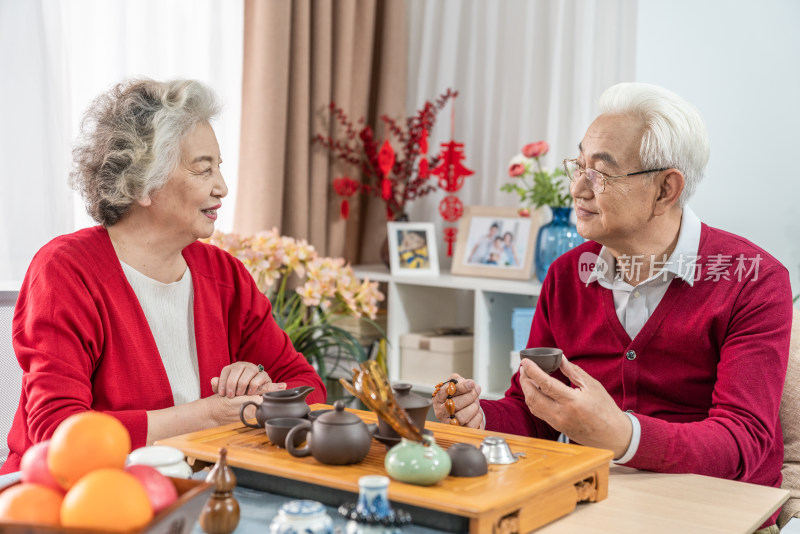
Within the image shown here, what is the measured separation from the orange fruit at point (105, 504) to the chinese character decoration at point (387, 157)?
2.59 m

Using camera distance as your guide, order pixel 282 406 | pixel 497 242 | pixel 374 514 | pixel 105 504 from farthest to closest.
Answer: pixel 497 242 < pixel 282 406 < pixel 374 514 < pixel 105 504

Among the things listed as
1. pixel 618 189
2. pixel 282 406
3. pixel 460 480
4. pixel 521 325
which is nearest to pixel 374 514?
pixel 460 480

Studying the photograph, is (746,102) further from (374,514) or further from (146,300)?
(374,514)

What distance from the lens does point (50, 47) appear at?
256 cm

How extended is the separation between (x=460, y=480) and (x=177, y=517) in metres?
0.39

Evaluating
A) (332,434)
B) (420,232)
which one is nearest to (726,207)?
(420,232)

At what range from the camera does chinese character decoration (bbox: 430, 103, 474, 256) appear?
3.43m

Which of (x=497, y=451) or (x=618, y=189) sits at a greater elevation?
(x=618, y=189)

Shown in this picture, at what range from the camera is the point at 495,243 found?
3225 millimetres

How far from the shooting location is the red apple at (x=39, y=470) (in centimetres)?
93

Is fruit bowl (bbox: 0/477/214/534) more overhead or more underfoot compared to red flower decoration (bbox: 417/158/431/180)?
more underfoot

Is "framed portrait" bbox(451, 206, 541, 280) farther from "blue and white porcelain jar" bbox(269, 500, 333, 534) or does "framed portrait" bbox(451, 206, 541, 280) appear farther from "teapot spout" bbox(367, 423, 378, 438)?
"blue and white porcelain jar" bbox(269, 500, 333, 534)

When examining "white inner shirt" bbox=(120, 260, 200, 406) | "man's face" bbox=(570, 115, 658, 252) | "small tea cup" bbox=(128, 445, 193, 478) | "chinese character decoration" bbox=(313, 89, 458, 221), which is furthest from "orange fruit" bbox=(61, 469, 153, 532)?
"chinese character decoration" bbox=(313, 89, 458, 221)

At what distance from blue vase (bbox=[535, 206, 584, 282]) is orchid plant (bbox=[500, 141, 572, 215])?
44 mm
